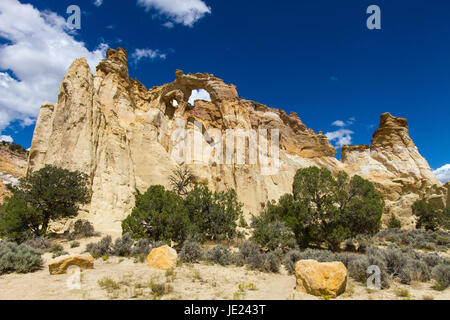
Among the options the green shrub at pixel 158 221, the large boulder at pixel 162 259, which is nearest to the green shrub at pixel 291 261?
the large boulder at pixel 162 259

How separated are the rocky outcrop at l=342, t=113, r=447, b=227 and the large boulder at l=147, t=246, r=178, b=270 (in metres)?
32.2

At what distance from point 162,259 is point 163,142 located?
22543mm

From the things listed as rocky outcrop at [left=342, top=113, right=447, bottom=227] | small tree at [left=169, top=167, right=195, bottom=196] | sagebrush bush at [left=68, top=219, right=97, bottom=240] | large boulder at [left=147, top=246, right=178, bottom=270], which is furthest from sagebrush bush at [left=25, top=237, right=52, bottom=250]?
rocky outcrop at [left=342, top=113, right=447, bottom=227]

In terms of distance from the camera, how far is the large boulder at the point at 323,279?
5.56 metres

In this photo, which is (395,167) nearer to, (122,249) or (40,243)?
(122,249)

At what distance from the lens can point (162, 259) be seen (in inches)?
323

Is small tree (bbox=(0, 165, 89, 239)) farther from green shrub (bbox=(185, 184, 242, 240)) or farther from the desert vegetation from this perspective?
green shrub (bbox=(185, 184, 242, 240))

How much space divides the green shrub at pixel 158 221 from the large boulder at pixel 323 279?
24.9 ft

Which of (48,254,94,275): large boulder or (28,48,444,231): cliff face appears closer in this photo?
(48,254,94,275): large boulder

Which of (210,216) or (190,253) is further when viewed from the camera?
(210,216)

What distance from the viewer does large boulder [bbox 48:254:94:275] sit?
6.95m

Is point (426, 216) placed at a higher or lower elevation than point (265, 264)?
higher

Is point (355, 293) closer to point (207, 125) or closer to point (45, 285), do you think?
point (45, 285)

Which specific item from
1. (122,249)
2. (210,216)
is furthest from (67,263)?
(210,216)
